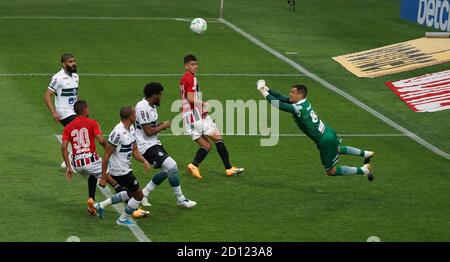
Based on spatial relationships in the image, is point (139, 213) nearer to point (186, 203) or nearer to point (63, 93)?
point (186, 203)

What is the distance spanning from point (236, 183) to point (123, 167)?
11.8ft

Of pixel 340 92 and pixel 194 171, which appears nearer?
pixel 194 171

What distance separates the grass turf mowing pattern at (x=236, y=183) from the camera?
1836cm

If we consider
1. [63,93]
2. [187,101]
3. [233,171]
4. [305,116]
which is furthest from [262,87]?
[63,93]

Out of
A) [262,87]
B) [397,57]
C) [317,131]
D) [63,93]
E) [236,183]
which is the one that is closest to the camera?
[262,87]

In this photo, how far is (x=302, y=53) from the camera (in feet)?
121

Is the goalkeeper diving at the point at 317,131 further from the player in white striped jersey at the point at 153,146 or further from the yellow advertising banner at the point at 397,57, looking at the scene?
the yellow advertising banner at the point at 397,57

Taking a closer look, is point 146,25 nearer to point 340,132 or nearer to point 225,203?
point 340,132

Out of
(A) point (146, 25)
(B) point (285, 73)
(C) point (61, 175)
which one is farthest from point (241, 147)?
(A) point (146, 25)

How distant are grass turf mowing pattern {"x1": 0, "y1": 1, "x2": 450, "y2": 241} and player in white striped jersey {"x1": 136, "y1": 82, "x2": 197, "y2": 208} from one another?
15.8 inches

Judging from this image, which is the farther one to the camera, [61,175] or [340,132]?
[340,132]

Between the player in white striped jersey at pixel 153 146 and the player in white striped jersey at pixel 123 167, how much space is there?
78 centimetres

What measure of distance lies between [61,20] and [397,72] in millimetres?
15388

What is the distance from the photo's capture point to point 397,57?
35.9 m
